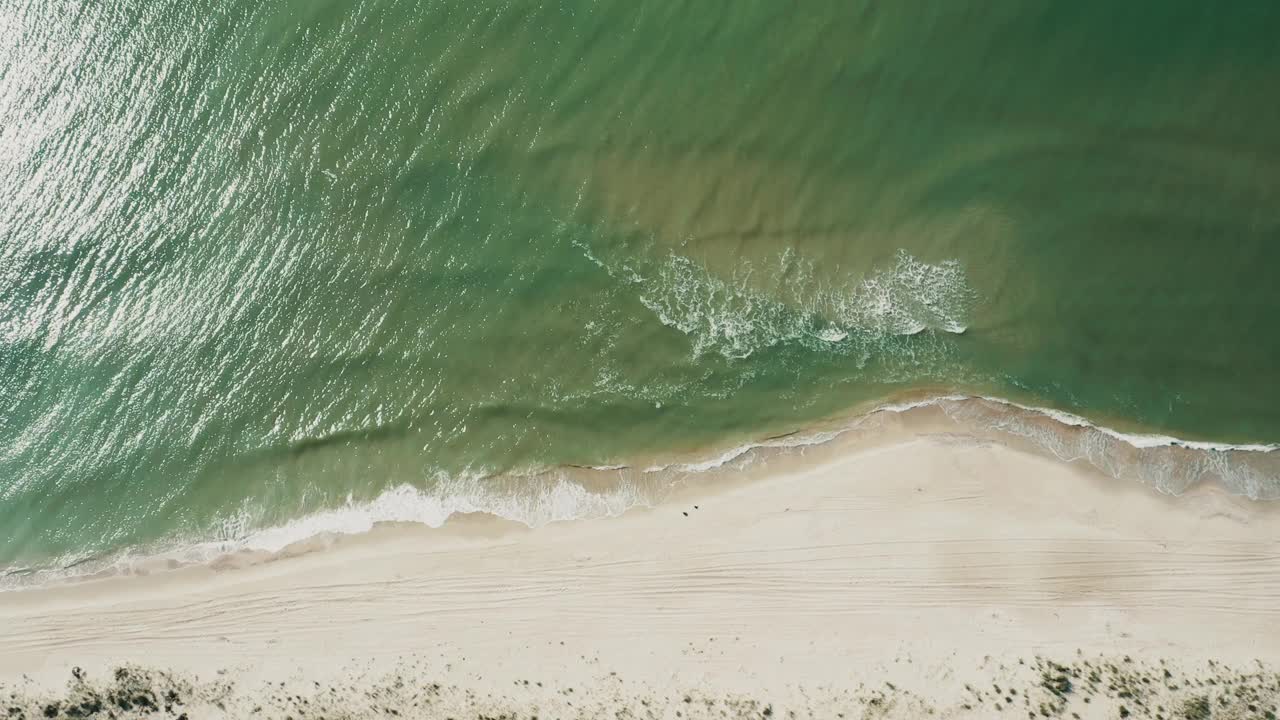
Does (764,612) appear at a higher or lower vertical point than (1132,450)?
lower

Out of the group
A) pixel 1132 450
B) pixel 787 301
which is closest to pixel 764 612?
pixel 787 301

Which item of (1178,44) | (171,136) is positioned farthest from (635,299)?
(1178,44)

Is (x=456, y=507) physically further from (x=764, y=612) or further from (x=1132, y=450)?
(x=1132, y=450)

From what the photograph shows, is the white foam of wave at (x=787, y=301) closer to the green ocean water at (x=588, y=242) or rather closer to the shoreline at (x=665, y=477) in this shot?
the green ocean water at (x=588, y=242)

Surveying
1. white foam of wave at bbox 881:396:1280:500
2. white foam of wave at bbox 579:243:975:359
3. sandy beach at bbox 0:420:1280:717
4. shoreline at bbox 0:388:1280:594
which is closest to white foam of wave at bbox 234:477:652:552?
shoreline at bbox 0:388:1280:594

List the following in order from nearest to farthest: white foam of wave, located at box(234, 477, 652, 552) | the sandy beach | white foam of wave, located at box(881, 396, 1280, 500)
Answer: the sandy beach < white foam of wave, located at box(881, 396, 1280, 500) < white foam of wave, located at box(234, 477, 652, 552)

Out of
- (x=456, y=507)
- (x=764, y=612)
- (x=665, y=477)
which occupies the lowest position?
(x=764, y=612)

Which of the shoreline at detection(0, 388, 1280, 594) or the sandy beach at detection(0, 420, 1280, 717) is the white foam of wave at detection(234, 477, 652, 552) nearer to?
the shoreline at detection(0, 388, 1280, 594)
